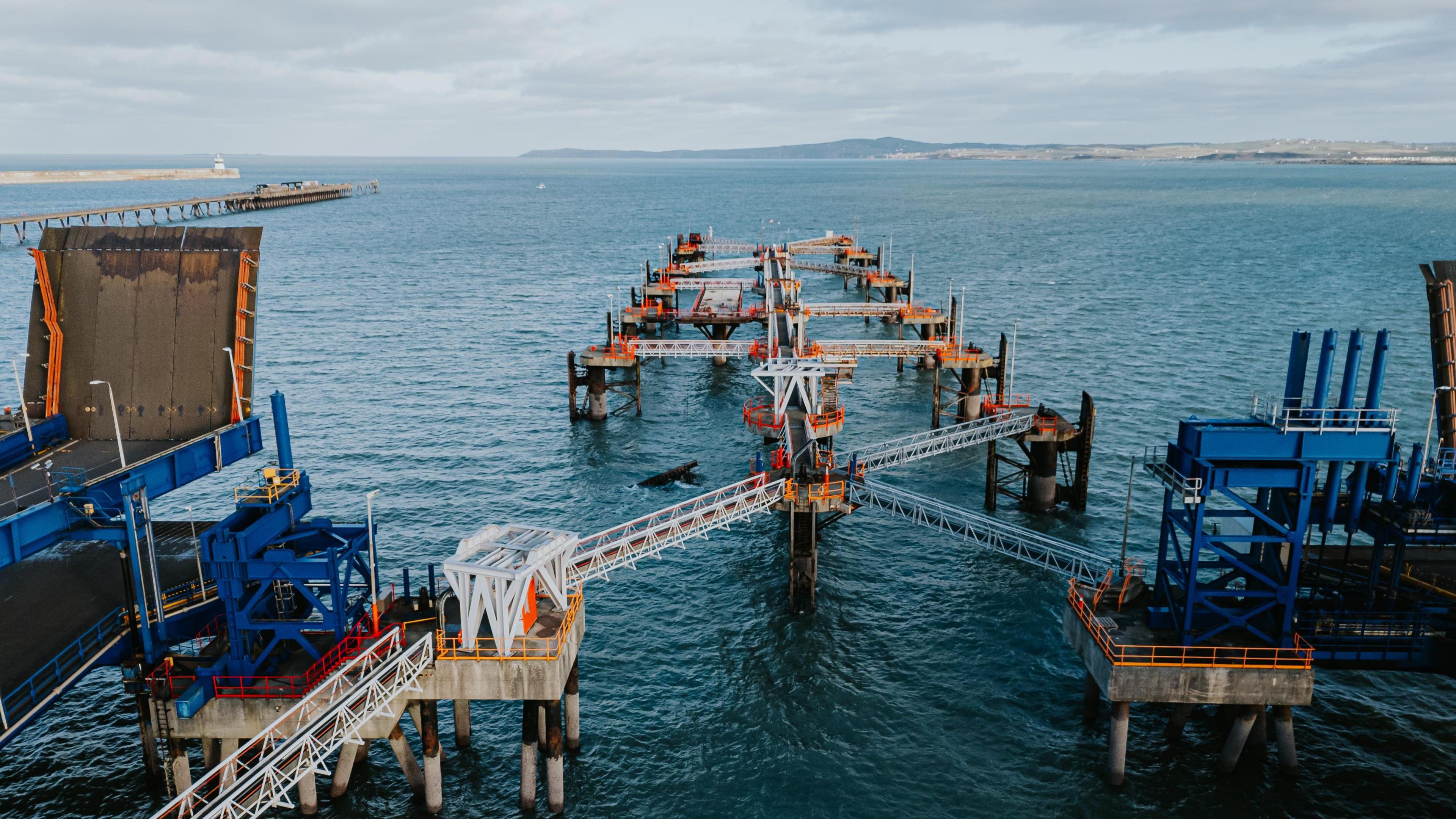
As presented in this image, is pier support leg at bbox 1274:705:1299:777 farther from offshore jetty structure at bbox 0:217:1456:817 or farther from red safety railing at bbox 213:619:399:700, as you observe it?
red safety railing at bbox 213:619:399:700

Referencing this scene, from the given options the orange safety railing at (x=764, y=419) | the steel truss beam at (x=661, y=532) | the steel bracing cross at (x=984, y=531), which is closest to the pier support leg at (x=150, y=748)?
the steel truss beam at (x=661, y=532)

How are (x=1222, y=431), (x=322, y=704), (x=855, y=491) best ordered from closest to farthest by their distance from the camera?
Result: 1. (x=322, y=704)
2. (x=1222, y=431)
3. (x=855, y=491)

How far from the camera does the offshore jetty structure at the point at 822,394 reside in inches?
1724

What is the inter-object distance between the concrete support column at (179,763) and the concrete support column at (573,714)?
459 inches

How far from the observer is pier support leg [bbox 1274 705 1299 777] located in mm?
31078

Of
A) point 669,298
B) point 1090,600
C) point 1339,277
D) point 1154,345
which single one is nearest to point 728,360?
point 669,298

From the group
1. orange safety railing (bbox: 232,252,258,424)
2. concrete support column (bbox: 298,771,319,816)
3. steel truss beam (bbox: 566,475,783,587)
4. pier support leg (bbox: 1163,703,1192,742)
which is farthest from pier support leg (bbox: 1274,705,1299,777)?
orange safety railing (bbox: 232,252,258,424)

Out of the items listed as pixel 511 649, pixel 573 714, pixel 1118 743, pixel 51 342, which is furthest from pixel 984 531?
pixel 51 342

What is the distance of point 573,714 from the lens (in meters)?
32.8

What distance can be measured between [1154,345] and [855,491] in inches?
2277

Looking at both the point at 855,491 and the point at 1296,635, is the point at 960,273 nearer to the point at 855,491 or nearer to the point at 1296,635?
the point at 855,491

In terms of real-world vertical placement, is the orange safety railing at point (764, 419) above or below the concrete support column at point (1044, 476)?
above

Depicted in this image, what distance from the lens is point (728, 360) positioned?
8612cm

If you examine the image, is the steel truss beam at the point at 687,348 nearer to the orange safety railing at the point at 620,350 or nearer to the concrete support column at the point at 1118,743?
the orange safety railing at the point at 620,350
